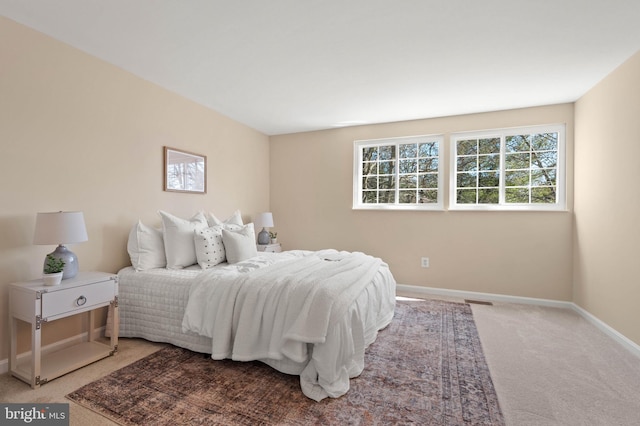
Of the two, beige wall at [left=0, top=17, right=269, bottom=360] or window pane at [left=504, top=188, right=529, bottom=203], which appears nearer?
beige wall at [left=0, top=17, right=269, bottom=360]

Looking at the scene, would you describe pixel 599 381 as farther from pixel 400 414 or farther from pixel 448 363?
pixel 400 414

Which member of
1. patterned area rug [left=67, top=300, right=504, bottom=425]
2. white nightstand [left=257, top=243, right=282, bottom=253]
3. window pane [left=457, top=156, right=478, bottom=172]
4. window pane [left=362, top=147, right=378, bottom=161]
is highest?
window pane [left=362, top=147, right=378, bottom=161]

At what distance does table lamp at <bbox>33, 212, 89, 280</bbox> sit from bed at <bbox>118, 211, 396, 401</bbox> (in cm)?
56

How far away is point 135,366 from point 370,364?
1.76 m

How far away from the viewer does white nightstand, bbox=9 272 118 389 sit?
200cm

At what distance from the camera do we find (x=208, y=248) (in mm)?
3012

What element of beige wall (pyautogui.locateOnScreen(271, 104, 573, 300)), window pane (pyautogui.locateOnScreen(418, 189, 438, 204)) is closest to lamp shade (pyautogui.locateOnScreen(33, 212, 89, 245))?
beige wall (pyautogui.locateOnScreen(271, 104, 573, 300))

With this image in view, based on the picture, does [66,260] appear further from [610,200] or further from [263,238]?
[610,200]

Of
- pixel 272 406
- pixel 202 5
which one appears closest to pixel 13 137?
pixel 202 5

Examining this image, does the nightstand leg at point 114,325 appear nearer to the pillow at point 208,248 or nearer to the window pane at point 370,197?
the pillow at point 208,248

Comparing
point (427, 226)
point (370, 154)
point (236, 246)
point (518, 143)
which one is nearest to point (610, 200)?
point (518, 143)

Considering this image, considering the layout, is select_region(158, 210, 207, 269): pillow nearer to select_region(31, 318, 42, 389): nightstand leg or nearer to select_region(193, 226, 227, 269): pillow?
select_region(193, 226, 227, 269): pillow

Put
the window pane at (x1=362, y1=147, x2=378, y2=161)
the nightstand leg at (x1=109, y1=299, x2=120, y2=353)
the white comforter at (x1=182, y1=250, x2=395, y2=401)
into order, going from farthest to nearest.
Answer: the window pane at (x1=362, y1=147, x2=378, y2=161) → the nightstand leg at (x1=109, y1=299, x2=120, y2=353) → the white comforter at (x1=182, y1=250, x2=395, y2=401)

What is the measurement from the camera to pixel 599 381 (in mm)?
Result: 2150
